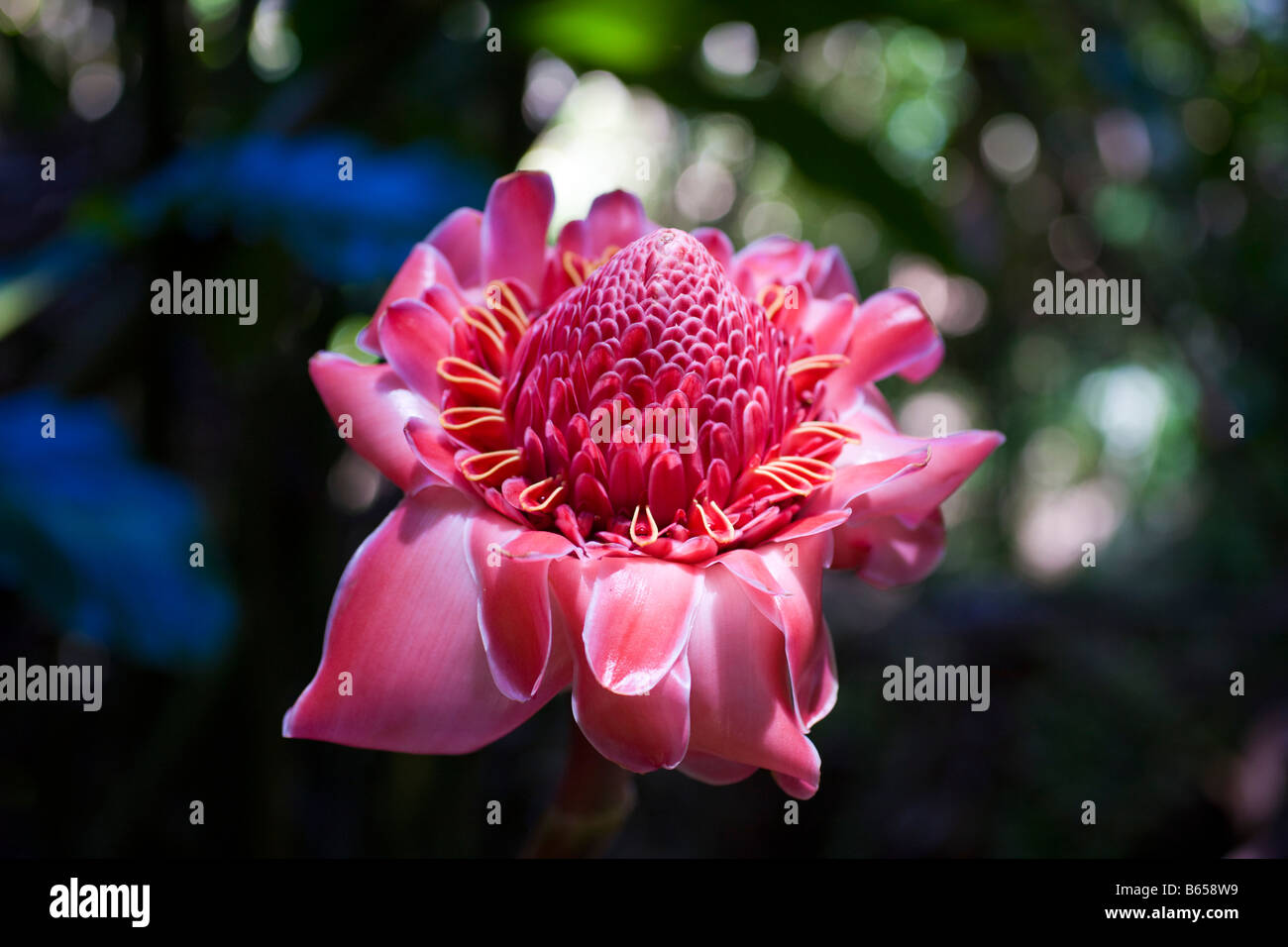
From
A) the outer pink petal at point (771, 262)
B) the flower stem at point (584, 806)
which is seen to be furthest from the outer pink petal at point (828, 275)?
the flower stem at point (584, 806)

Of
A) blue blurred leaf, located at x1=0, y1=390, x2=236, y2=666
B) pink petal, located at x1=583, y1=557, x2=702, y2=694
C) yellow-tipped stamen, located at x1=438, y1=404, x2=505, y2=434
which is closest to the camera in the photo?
pink petal, located at x1=583, y1=557, x2=702, y2=694

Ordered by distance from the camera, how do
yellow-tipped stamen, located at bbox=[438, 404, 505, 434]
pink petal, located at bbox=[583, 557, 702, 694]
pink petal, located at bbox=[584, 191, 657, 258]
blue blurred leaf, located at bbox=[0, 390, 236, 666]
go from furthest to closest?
blue blurred leaf, located at bbox=[0, 390, 236, 666], pink petal, located at bbox=[584, 191, 657, 258], yellow-tipped stamen, located at bbox=[438, 404, 505, 434], pink petal, located at bbox=[583, 557, 702, 694]

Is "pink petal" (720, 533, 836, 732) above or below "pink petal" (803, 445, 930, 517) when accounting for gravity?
below

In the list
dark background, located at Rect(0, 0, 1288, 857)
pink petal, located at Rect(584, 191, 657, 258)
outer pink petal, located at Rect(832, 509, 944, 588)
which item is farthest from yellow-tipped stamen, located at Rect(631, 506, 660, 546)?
dark background, located at Rect(0, 0, 1288, 857)

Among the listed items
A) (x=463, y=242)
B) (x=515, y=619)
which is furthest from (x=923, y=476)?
(x=463, y=242)

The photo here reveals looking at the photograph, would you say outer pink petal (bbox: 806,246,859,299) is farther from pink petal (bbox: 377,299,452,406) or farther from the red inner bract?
pink petal (bbox: 377,299,452,406)

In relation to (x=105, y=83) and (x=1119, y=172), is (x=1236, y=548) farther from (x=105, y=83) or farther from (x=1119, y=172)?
(x=105, y=83)

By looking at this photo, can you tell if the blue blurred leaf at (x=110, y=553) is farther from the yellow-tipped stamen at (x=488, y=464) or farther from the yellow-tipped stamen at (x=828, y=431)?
the yellow-tipped stamen at (x=828, y=431)

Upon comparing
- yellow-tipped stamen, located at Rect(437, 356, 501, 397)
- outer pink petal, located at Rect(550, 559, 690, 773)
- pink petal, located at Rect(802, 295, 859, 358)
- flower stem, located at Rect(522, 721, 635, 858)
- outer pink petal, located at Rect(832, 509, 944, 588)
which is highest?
pink petal, located at Rect(802, 295, 859, 358)
